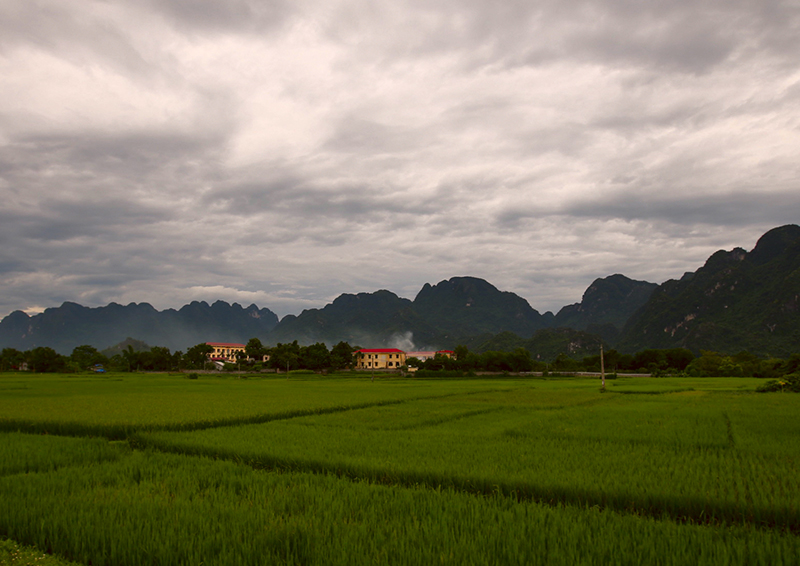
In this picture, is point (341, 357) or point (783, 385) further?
point (341, 357)

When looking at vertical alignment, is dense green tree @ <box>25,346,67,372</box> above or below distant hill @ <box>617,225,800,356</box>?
below

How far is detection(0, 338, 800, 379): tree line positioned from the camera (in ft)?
226

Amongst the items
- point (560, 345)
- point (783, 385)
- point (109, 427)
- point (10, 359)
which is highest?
point (109, 427)

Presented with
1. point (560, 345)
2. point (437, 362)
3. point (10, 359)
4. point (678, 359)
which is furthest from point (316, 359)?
point (560, 345)

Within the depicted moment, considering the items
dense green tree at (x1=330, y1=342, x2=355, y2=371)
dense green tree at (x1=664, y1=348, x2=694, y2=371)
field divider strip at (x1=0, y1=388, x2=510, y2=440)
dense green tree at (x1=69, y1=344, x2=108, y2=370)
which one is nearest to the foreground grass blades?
field divider strip at (x1=0, y1=388, x2=510, y2=440)

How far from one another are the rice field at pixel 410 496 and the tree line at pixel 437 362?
6558cm

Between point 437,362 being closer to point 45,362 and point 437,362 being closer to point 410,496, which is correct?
point 410,496

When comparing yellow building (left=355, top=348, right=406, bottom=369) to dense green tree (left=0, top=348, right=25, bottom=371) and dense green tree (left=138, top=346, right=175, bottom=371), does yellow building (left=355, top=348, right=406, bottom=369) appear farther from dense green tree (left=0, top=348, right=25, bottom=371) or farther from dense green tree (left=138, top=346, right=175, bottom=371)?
dense green tree (left=0, top=348, right=25, bottom=371)

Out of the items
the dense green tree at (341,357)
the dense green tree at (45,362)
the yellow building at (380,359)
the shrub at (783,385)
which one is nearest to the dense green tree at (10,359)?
the dense green tree at (45,362)

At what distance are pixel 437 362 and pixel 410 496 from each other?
242 ft

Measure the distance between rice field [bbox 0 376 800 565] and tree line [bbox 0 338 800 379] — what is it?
65.6 meters

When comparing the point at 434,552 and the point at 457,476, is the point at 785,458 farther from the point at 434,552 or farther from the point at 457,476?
the point at 434,552

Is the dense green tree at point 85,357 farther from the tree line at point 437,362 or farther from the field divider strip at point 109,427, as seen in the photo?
the field divider strip at point 109,427

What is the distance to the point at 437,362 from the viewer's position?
79.1 meters
